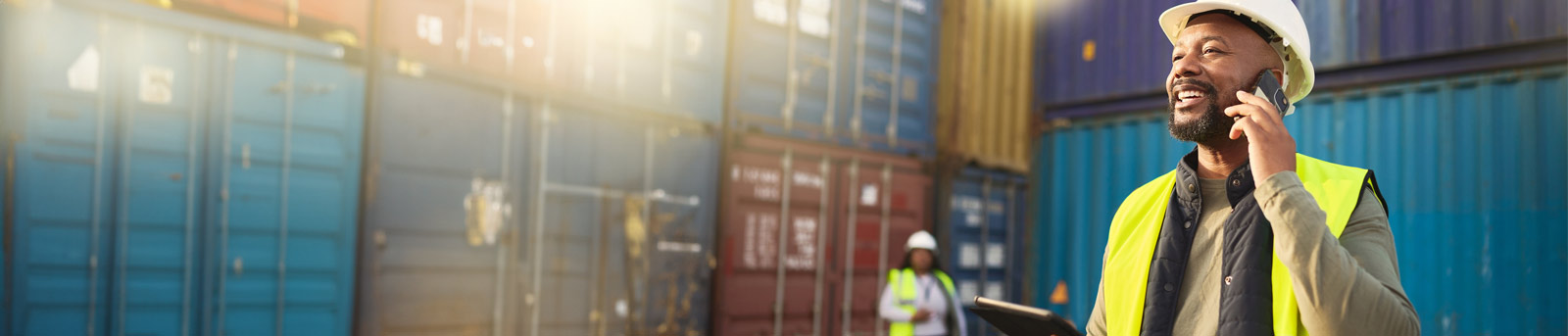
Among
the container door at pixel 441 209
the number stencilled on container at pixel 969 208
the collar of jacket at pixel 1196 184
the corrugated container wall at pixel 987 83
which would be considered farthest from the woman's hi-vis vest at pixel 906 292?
the collar of jacket at pixel 1196 184

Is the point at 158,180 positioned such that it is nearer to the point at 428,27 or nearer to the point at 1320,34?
the point at 428,27

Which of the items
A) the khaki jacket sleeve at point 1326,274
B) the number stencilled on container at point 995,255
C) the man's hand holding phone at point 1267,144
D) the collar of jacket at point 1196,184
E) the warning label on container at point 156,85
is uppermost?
the warning label on container at point 156,85

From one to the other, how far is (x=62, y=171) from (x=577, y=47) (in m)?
3.30

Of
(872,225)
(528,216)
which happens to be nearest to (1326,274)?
(528,216)

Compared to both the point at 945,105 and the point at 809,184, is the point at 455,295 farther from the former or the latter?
the point at 945,105

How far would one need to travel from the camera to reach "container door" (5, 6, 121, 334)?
5.15 meters

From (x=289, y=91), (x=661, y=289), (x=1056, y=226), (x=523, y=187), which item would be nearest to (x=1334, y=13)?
(x=1056, y=226)

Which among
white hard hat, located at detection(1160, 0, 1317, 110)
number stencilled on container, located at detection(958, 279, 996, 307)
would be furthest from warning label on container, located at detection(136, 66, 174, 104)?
number stencilled on container, located at detection(958, 279, 996, 307)

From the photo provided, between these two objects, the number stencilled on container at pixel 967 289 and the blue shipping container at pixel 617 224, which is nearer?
the blue shipping container at pixel 617 224

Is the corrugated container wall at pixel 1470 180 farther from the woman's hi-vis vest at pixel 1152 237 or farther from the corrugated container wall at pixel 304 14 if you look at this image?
the corrugated container wall at pixel 304 14

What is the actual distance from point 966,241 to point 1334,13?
4090 mm

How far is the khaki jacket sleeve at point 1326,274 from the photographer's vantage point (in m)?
1.41

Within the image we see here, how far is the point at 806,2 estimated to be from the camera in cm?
945

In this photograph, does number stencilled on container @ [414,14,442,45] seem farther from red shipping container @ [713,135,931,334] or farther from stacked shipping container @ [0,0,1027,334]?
red shipping container @ [713,135,931,334]
